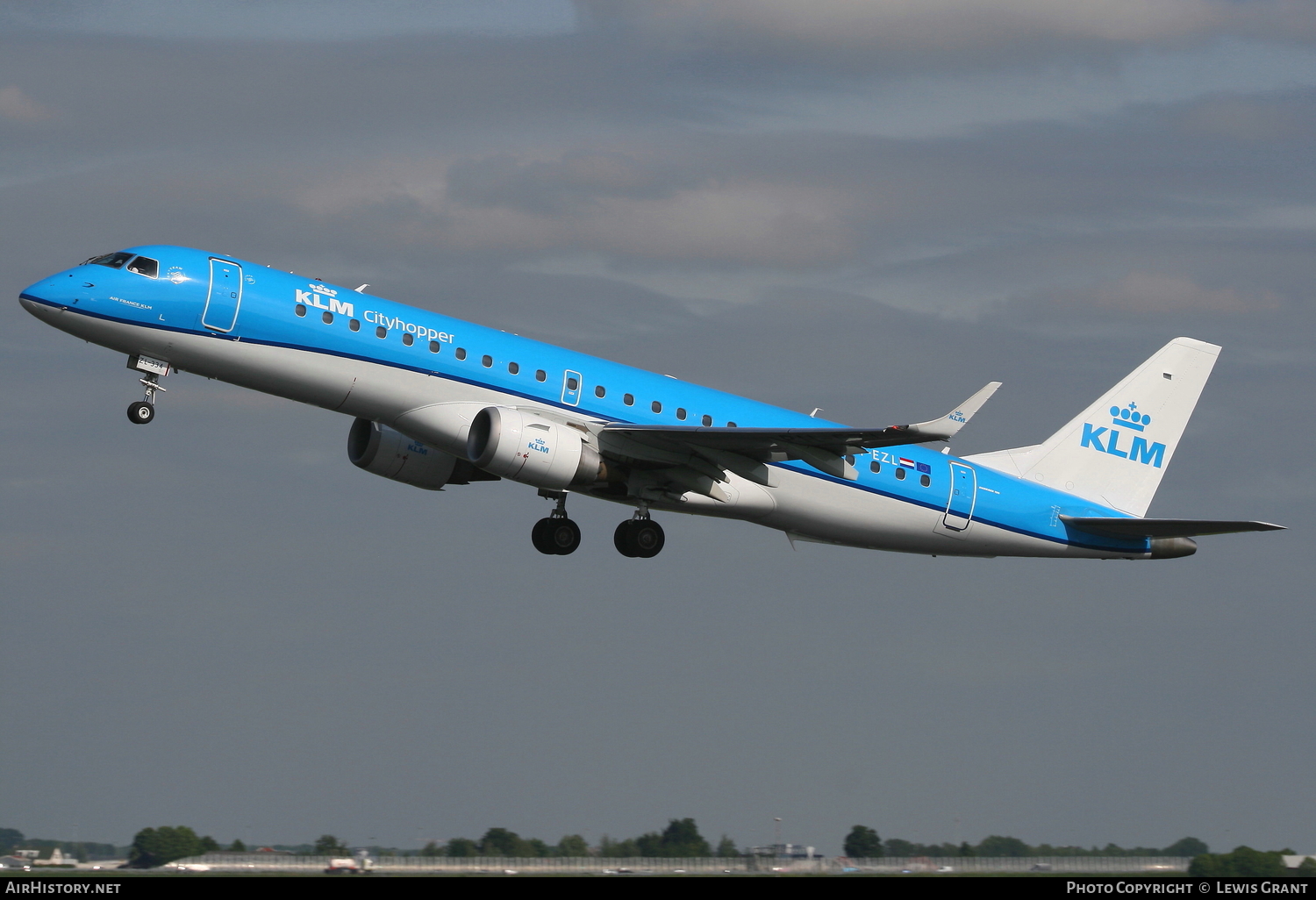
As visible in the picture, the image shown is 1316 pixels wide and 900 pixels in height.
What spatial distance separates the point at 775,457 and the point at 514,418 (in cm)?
718

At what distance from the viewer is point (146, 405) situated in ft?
128

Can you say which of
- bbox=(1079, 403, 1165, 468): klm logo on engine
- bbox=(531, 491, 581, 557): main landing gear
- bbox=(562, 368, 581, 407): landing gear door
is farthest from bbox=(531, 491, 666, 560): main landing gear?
bbox=(1079, 403, 1165, 468): klm logo on engine

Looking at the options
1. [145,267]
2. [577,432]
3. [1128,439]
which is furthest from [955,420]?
[145,267]

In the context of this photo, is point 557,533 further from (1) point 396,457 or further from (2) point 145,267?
(2) point 145,267

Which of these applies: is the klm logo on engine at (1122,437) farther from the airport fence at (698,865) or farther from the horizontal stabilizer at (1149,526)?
the airport fence at (698,865)

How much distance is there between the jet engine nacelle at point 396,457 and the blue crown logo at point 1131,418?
2104 centimetres

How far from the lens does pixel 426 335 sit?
40.1m

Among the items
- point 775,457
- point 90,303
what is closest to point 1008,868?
point 775,457

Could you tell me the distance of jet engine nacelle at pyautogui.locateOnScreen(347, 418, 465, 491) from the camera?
148 ft

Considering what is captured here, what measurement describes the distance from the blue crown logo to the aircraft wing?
41.4ft
